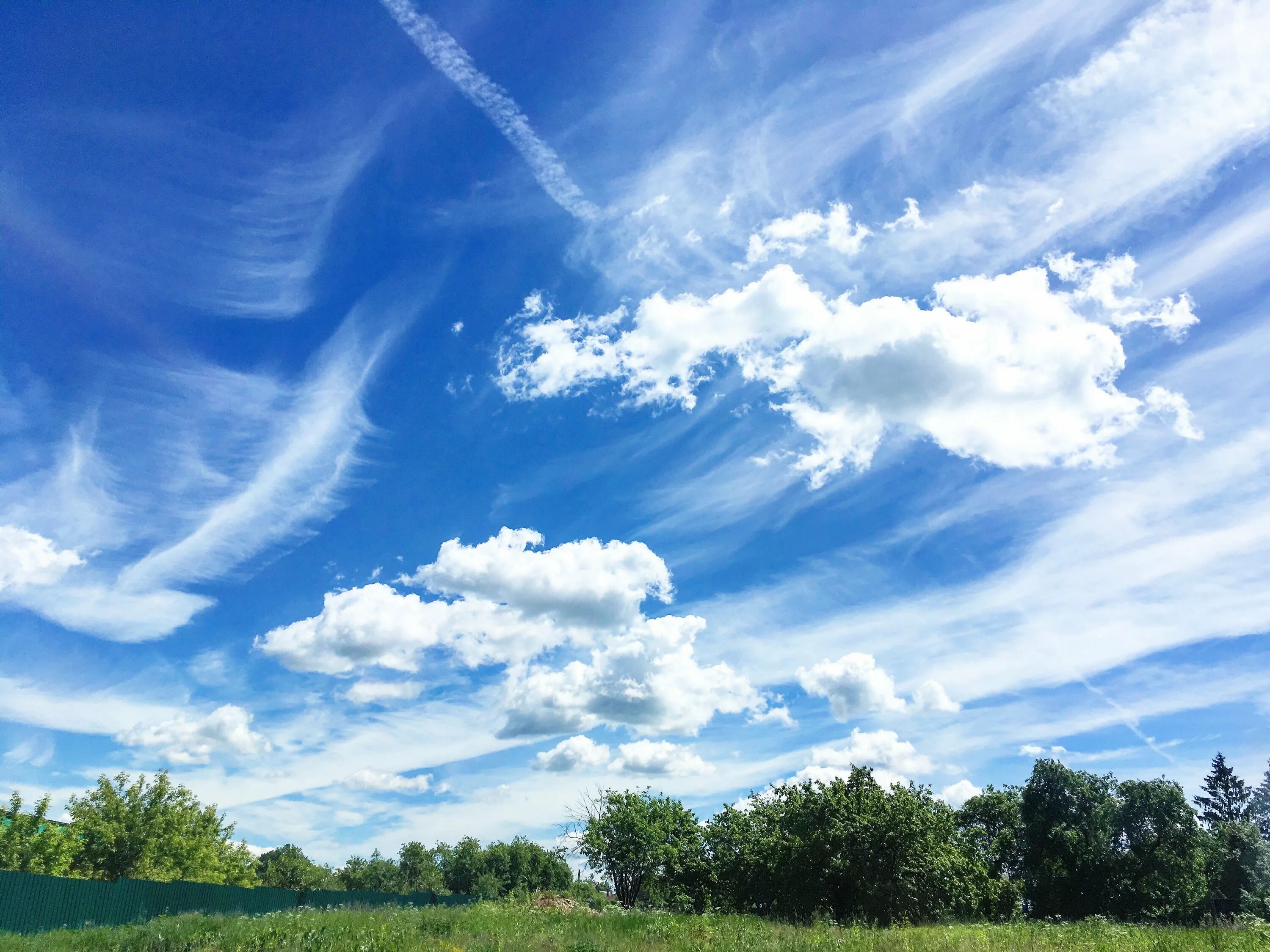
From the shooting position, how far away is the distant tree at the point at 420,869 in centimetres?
11131

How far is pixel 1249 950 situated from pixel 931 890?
2309 centimetres

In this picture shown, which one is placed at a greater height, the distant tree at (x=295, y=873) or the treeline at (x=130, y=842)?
the treeline at (x=130, y=842)

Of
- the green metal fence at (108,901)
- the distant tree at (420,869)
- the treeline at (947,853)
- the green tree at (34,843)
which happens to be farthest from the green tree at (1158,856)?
the distant tree at (420,869)

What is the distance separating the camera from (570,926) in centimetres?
2634

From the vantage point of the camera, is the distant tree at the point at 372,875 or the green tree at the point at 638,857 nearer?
the green tree at the point at 638,857

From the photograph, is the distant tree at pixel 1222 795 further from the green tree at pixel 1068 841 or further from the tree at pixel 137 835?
the tree at pixel 137 835

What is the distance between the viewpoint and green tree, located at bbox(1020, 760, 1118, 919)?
55656 millimetres

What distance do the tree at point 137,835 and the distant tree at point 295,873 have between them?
6764 centimetres

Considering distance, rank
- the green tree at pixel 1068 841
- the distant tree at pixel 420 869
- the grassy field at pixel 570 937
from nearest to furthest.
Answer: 1. the grassy field at pixel 570 937
2. the green tree at pixel 1068 841
3. the distant tree at pixel 420 869

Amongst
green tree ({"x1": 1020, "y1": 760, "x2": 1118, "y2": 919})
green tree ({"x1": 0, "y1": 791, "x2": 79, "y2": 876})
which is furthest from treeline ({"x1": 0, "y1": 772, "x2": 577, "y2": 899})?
green tree ({"x1": 1020, "y1": 760, "x2": 1118, "y2": 919})

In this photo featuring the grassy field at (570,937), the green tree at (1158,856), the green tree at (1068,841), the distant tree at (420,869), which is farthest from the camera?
the distant tree at (420,869)

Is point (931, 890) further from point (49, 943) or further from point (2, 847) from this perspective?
point (2, 847)

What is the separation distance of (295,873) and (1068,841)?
11449 centimetres

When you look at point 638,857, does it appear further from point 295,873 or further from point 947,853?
point 295,873
